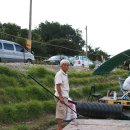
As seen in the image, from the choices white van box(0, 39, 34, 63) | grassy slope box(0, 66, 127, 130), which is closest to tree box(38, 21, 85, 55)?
white van box(0, 39, 34, 63)

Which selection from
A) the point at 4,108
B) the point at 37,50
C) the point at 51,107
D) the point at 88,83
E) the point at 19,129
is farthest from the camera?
the point at 37,50

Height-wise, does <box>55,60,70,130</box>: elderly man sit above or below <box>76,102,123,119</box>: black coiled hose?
above

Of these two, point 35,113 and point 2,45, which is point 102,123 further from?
point 2,45

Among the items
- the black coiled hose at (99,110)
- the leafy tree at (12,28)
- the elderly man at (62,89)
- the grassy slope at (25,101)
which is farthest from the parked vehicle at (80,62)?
the elderly man at (62,89)

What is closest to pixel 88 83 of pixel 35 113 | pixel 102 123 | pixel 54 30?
pixel 35 113

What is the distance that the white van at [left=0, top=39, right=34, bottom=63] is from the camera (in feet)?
89.9

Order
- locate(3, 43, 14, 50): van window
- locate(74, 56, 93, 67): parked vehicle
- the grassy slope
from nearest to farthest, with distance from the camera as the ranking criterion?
the grassy slope, locate(3, 43, 14, 50): van window, locate(74, 56, 93, 67): parked vehicle

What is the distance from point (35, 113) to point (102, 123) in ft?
10.8

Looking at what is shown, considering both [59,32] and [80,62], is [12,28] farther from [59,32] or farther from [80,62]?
[80,62]

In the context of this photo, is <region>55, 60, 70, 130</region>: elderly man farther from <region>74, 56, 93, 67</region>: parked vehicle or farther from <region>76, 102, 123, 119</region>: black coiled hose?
<region>74, 56, 93, 67</region>: parked vehicle

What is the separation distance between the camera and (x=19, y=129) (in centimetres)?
1143

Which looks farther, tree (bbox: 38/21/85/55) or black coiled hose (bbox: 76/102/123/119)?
tree (bbox: 38/21/85/55)

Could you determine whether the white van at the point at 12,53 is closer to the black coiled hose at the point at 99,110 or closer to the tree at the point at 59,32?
the black coiled hose at the point at 99,110

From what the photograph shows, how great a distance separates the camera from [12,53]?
1112 inches
